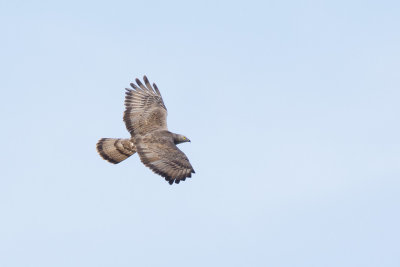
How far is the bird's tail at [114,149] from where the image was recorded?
28328 millimetres

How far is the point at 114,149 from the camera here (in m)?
28.7

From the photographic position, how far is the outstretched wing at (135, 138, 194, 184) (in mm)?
25938

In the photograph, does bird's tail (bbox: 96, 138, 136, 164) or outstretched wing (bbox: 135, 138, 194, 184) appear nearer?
outstretched wing (bbox: 135, 138, 194, 184)

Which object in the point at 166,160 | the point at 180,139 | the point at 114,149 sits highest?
the point at 180,139

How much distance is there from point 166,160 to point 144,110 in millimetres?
3405

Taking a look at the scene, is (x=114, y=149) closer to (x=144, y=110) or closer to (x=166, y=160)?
(x=144, y=110)

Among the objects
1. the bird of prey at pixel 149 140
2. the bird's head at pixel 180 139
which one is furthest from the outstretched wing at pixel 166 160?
the bird's head at pixel 180 139

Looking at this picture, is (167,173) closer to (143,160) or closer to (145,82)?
(143,160)

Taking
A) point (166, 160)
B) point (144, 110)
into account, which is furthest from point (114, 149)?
point (166, 160)

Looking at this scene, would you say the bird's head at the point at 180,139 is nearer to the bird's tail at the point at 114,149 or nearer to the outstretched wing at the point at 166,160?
the outstretched wing at the point at 166,160

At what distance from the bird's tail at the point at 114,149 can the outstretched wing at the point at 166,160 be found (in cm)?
105

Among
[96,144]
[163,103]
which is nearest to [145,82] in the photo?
[163,103]

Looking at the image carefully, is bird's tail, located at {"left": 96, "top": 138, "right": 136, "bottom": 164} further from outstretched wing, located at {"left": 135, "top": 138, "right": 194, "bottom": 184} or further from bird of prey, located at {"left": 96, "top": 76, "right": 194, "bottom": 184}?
outstretched wing, located at {"left": 135, "top": 138, "right": 194, "bottom": 184}

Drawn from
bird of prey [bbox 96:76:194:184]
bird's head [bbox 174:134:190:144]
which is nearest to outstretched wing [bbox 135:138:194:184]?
bird of prey [bbox 96:76:194:184]
